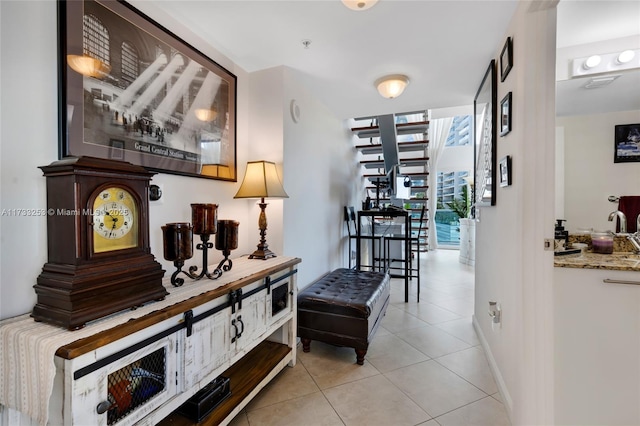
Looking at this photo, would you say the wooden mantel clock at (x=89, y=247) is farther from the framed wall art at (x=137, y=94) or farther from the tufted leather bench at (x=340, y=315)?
the tufted leather bench at (x=340, y=315)

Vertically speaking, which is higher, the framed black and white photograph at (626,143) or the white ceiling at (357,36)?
the white ceiling at (357,36)

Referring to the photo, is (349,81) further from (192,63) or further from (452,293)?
(452,293)

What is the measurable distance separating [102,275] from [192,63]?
4.82 feet

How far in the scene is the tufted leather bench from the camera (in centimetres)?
214

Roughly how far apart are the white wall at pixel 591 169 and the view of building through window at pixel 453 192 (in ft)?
14.8

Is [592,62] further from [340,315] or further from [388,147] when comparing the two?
[340,315]

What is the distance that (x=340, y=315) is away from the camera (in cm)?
220

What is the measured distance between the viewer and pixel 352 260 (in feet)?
14.9

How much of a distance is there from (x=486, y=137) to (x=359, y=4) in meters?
1.54

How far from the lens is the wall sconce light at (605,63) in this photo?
1951 mm

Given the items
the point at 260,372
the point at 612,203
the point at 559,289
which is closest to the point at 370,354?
the point at 260,372

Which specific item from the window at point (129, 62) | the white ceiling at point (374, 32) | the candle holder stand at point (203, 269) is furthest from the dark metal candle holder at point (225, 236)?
the white ceiling at point (374, 32)

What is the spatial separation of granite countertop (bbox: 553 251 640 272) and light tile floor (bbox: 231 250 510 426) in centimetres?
97

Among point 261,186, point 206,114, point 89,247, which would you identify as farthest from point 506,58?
point 89,247
